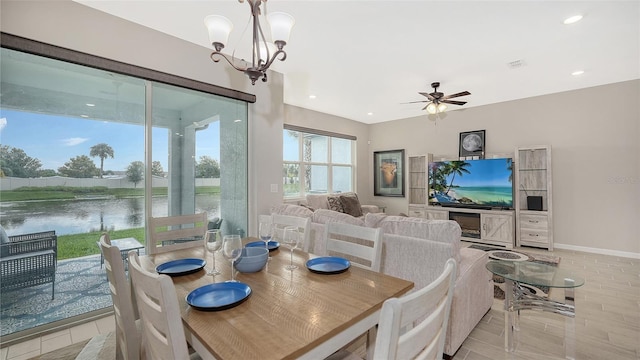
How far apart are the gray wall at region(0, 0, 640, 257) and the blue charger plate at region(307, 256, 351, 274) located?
2052mm

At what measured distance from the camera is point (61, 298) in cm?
231

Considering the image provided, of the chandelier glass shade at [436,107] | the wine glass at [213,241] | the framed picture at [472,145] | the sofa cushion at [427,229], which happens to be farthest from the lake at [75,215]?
the framed picture at [472,145]

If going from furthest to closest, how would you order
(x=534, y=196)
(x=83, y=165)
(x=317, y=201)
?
(x=317, y=201), (x=534, y=196), (x=83, y=165)

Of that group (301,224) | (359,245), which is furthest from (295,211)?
(359,245)

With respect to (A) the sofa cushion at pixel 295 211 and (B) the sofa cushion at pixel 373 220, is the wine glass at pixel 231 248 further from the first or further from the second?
(A) the sofa cushion at pixel 295 211

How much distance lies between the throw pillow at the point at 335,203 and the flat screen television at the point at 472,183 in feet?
6.79

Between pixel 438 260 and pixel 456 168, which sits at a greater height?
pixel 456 168

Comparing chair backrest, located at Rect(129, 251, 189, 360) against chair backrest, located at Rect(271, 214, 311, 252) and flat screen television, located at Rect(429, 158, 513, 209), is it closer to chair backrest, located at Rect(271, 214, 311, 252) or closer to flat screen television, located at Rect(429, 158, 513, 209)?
chair backrest, located at Rect(271, 214, 311, 252)

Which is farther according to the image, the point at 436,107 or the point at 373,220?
the point at 436,107

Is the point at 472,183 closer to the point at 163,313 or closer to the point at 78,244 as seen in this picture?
the point at 163,313

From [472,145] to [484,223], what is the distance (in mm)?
1645

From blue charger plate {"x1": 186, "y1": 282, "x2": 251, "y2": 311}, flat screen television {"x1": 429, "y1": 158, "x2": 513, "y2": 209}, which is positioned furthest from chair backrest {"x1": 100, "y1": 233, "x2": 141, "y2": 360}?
flat screen television {"x1": 429, "y1": 158, "x2": 513, "y2": 209}

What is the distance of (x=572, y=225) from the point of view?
4551 millimetres

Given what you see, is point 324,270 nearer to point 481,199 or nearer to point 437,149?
point 481,199
